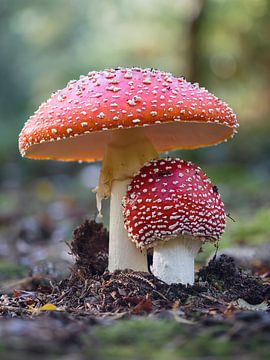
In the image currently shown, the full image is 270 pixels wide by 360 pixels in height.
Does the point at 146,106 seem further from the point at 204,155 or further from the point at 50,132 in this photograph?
the point at 204,155

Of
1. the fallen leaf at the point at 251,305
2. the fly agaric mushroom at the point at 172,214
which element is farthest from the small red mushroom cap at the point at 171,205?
the fallen leaf at the point at 251,305

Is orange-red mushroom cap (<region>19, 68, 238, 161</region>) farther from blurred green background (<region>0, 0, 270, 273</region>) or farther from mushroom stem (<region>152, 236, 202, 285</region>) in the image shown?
blurred green background (<region>0, 0, 270, 273</region>)

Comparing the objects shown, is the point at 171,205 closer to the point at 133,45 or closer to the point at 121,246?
the point at 121,246

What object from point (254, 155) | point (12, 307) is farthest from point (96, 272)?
point (254, 155)

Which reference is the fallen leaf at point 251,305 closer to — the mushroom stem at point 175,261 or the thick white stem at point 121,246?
the mushroom stem at point 175,261

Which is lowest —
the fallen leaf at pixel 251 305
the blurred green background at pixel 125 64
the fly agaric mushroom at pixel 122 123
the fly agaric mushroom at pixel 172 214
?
the fallen leaf at pixel 251 305

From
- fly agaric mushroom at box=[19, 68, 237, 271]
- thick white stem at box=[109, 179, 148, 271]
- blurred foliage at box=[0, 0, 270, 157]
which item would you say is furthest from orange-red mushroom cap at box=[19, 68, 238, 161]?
blurred foliage at box=[0, 0, 270, 157]

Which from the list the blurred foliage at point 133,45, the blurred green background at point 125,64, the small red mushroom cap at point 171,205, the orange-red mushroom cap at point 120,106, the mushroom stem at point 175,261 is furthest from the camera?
the blurred foliage at point 133,45

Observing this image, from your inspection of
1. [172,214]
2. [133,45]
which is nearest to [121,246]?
[172,214]

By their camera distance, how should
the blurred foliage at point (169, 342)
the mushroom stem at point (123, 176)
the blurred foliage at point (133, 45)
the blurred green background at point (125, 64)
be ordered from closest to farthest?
the blurred foliage at point (169, 342), the mushroom stem at point (123, 176), the blurred green background at point (125, 64), the blurred foliage at point (133, 45)
